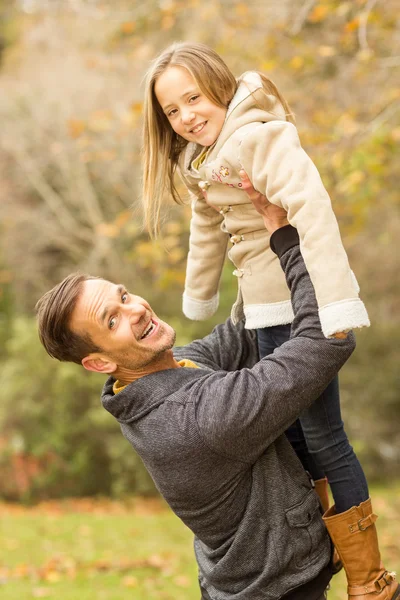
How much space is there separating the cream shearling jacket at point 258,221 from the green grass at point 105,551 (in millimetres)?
4294

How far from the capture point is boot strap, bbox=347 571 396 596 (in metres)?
2.18

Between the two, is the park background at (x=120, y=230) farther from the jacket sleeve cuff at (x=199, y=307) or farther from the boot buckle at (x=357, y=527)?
the boot buckle at (x=357, y=527)

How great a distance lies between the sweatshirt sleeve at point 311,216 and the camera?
1864 mm

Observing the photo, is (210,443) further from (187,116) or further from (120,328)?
(187,116)

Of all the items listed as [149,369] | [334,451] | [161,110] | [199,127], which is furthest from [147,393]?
[161,110]

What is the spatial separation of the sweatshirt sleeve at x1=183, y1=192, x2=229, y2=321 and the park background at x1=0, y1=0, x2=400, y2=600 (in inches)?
6.0

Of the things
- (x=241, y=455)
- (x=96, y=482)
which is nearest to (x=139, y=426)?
(x=241, y=455)

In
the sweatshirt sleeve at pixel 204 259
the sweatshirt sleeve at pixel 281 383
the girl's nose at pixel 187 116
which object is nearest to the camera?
the sweatshirt sleeve at pixel 281 383

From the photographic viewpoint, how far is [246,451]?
82.9 inches

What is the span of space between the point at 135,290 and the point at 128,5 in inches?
171

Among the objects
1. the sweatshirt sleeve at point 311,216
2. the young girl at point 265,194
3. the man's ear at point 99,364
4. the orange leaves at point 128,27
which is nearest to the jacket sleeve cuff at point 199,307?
the young girl at point 265,194

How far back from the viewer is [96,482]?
10953mm

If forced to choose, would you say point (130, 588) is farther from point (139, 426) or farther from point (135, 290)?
point (135, 290)

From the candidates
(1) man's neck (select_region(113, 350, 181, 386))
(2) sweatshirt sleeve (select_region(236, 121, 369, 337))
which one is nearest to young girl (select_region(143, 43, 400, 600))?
(2) sweatshirt sleeve (select_region(236, 121, 369, 337))
